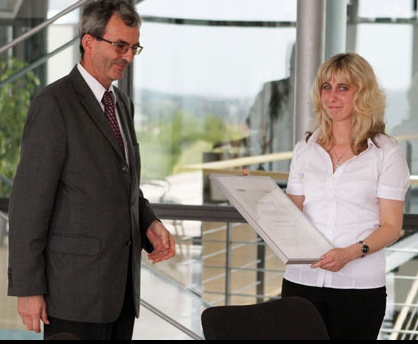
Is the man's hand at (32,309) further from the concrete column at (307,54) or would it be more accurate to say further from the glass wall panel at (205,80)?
the glass wall panel at (205,80)

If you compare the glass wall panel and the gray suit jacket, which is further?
the glass wall panel

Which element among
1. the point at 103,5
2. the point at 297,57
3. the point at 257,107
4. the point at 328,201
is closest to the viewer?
the point at 103,5

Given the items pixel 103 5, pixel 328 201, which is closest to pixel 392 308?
pixel 328 201

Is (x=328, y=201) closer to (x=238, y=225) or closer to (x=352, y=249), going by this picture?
(x=352, y=249)

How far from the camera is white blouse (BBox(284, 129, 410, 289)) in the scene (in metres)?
2.44

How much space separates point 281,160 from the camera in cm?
400

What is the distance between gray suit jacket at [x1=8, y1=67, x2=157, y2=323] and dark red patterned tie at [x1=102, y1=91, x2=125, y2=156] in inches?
2.2

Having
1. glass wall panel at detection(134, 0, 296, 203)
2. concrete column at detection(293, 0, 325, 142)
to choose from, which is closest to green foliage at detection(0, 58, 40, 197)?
glass wall panel at detection(134, 0, 296, 203)

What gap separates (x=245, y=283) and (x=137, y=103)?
83cm

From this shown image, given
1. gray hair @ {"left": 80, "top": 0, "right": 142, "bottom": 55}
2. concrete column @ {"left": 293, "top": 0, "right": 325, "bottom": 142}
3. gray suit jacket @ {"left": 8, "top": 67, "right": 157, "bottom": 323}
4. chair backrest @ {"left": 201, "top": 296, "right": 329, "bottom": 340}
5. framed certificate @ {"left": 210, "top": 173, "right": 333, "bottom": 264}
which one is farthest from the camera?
concrete column @ {"left": 293, "top": 0, "right": 325, "bottom": 142}

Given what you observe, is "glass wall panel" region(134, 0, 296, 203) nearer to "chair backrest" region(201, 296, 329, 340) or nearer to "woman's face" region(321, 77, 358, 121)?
"woman's face" region(321, 77, 358, 121)

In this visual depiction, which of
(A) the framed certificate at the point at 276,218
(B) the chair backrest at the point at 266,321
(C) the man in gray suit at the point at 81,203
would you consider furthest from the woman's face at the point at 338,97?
(B) the chair backrest at the point at 266,321

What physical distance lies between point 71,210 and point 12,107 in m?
2.06

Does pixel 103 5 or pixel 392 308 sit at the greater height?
pixel 103 5
